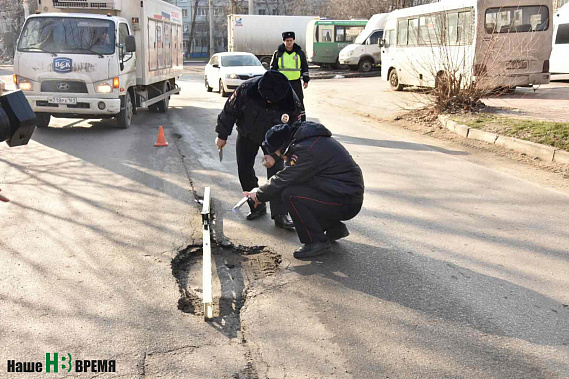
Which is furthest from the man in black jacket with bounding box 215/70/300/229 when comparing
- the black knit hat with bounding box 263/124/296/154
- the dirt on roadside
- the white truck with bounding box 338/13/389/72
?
the white truck with bounding box 338/13/389/72

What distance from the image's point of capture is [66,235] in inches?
205

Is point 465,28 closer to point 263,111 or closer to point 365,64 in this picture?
point 263,111

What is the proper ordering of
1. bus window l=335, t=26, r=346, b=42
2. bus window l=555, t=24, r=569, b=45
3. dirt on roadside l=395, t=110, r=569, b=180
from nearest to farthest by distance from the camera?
dirt on roadside l=395, t=110, r=569, b=180
bus window l=555, t=24, r=569, b=45
bus window l=335, t=26, r=346, b=42

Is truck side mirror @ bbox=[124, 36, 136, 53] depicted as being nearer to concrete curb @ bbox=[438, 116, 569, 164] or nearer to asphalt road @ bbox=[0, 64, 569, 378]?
asphalt road @ bbox=[0, 64, 569, 378]

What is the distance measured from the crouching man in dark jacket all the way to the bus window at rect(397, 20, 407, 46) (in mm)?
16857

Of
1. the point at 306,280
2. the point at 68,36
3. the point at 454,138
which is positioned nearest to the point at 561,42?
the point at 454,138

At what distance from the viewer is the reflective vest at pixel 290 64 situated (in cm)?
1030

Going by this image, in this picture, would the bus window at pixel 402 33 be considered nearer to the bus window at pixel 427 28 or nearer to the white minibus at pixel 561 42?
the bus window at pixel 427 28

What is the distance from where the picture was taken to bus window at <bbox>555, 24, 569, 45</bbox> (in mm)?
21203

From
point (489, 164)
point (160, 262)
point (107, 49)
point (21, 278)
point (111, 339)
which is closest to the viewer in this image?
point (111, 339)

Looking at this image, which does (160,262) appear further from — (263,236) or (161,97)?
(161,97)

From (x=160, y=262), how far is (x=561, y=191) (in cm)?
505

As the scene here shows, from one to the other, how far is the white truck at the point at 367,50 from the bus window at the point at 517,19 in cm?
1588

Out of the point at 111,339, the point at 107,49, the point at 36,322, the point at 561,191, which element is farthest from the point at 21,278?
the point at 107,49
